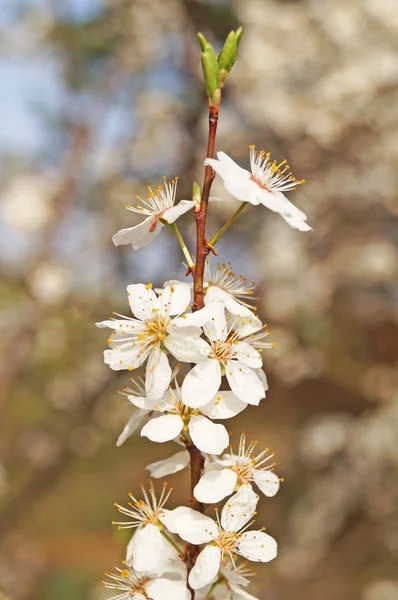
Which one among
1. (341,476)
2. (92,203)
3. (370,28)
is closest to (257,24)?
(370,28)

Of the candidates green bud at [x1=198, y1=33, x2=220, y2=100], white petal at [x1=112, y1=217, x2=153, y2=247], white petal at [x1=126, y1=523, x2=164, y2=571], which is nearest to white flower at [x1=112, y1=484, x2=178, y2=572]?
white petal at [x1=126, y1=523, x2=164, y2=571]

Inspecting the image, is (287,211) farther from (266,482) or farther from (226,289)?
(266,482)

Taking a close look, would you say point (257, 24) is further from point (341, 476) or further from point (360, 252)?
point (341, 476)

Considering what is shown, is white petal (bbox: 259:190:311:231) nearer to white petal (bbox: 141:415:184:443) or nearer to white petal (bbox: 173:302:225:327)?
white petal (bbox: 173:302:225:327)

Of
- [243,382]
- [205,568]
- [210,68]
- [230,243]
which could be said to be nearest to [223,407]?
[243,382]

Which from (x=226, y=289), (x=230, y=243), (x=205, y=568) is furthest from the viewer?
(x=230, y=243)

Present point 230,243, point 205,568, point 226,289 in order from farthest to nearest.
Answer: point 230,243
point 226,289
point 205,568

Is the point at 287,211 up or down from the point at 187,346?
up
